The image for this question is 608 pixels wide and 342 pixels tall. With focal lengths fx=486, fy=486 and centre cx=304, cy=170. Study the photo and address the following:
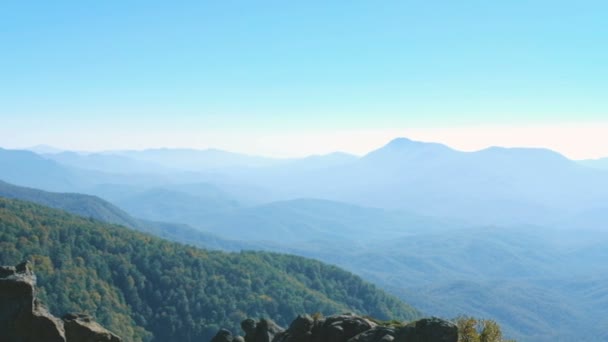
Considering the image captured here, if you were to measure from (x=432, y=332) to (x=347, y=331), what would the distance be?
7.72 metres

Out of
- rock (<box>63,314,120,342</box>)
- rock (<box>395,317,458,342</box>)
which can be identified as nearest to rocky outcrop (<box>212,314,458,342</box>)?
rock (<box>395,317,458,342</box>)

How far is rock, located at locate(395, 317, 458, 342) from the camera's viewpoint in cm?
2677

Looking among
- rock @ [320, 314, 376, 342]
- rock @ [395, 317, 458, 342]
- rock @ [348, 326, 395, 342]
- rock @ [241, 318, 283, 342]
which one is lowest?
rock @ [241, 318, 283, 342]

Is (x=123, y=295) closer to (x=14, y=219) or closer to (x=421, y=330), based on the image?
(x=14, y=219)

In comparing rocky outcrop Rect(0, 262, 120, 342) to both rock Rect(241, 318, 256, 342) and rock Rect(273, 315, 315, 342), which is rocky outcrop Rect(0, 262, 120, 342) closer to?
rock Rect(273, 315, 315, 342)

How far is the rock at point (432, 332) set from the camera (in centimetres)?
2677

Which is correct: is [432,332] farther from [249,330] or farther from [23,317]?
[23,317]

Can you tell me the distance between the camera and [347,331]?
3303 cm

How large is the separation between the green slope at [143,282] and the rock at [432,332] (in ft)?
396

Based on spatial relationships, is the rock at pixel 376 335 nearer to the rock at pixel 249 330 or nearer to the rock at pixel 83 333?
the rock at pixel 249 330

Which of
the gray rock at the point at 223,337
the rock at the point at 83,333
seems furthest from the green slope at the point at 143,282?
the rock at the point at 83,333

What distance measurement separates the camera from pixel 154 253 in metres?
181

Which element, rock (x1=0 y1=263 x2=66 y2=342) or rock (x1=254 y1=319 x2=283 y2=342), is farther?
rock (x1=254 y1=319 x2=283 y2=342)

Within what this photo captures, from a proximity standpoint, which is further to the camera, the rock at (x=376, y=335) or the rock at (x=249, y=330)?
the rock at (x=249, y=330)
